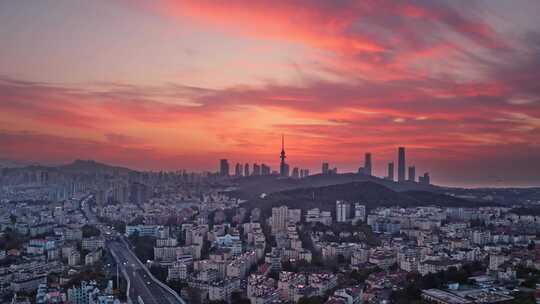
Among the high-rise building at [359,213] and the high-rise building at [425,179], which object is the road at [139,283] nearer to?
the high-rise building at [359,213]

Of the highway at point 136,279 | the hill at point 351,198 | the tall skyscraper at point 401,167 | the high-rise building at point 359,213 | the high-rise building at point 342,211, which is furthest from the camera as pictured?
the tall skyscraper at point 401,167

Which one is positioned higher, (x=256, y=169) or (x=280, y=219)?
(x=256, y=169)

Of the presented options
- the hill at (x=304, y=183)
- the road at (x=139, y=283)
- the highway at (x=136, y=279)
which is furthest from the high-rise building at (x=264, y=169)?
the road at (x=139, y=283)

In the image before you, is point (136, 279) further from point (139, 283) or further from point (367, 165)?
point (367, 165)

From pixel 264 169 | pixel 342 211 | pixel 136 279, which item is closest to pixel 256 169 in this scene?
pixel 264 169

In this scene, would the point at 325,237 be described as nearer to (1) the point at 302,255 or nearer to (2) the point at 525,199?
(1) the point at 302,255

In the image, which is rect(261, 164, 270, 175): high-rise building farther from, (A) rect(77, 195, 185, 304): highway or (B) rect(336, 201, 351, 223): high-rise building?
(A) rect(77, 195, 185, 304): highway
